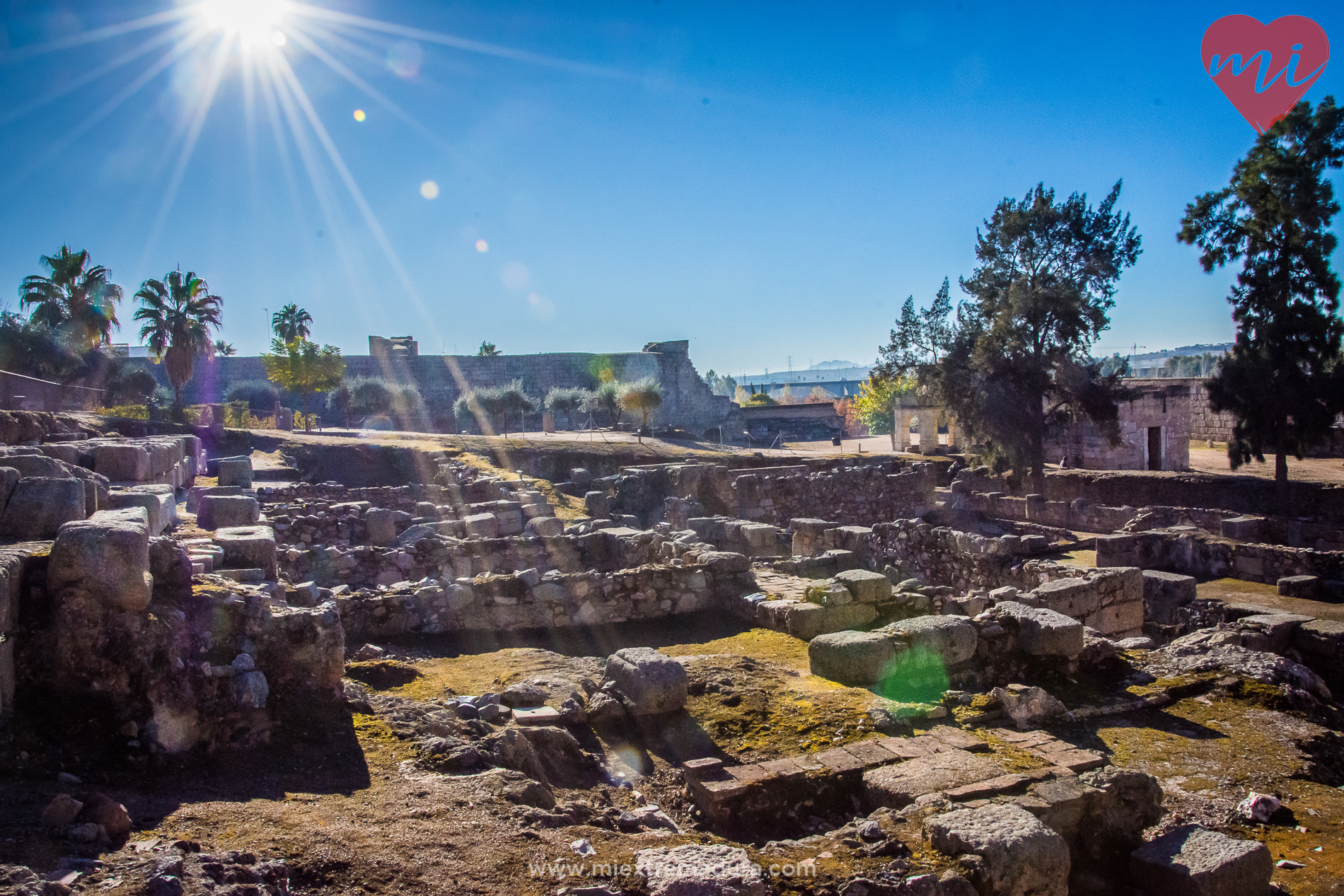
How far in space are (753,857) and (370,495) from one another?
1766 centimetres

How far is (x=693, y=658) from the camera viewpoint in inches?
307

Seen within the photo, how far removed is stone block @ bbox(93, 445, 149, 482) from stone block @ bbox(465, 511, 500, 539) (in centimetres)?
→ 504

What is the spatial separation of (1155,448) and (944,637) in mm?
30975

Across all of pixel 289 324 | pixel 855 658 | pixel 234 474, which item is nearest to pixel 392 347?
pixel 289 324

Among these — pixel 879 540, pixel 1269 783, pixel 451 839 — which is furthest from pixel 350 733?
pixel 879 540

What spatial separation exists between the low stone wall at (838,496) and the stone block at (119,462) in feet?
43.5

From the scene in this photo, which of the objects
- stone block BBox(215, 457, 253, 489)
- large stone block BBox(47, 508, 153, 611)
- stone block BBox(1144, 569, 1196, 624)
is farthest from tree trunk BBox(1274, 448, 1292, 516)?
stone block BBox(215, 457, 253, 489)

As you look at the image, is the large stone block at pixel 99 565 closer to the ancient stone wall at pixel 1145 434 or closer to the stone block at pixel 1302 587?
the stone block at pixel 1302 587

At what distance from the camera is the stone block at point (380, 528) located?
583 inches

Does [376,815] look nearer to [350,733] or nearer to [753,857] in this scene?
[350,733]

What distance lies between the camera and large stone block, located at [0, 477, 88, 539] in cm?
546

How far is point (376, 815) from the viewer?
395cm

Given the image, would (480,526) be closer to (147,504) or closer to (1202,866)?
(147,504)

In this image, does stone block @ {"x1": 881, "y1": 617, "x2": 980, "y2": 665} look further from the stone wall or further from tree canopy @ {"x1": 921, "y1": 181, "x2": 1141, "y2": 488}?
the stone wall
